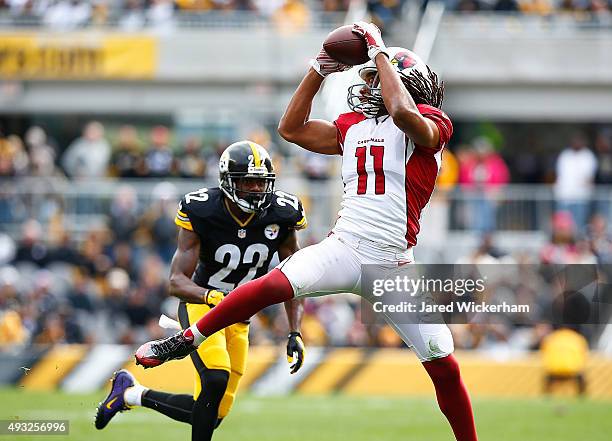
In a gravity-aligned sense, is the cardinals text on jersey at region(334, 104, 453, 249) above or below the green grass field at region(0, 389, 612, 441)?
above

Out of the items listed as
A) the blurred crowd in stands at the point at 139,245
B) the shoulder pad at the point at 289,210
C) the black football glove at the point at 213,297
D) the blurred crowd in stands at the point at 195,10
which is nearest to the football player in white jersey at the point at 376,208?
the black football glove at the point at 213,297

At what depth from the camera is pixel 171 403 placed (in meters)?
7.23

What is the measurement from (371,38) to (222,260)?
1827 mm

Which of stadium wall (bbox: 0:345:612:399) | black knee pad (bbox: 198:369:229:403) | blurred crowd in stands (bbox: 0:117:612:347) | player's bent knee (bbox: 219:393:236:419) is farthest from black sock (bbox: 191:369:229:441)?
blurred crowd in stands (bbox: 0:117:612:347)

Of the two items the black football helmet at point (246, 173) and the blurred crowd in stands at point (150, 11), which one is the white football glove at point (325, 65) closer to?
the black football helmet at point (246, 173)

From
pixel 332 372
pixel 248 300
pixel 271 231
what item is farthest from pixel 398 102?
pixel 332 372

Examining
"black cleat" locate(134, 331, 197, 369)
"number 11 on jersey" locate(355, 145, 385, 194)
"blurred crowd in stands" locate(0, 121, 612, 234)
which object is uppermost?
"number 11 on jersey" locate(355, 145, 385, 194)

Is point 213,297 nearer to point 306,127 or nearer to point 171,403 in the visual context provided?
point 171,403

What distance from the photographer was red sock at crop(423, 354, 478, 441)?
6277 mm

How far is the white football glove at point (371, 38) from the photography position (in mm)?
6035

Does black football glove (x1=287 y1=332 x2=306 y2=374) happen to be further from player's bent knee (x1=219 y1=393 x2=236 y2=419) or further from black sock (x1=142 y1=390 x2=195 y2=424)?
black sock (x1=142 y1=390 x2=195 y2=424)

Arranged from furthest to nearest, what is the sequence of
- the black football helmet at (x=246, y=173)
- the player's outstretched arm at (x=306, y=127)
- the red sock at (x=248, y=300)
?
the black football helmet at (x=246, y=173) → the player's outstretched arm at (x=306, y=127) → the red sock at (x=248, y=300)

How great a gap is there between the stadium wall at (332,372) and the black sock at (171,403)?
5.85m

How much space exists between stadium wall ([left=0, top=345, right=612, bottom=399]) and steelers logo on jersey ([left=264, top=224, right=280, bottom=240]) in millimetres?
6297
